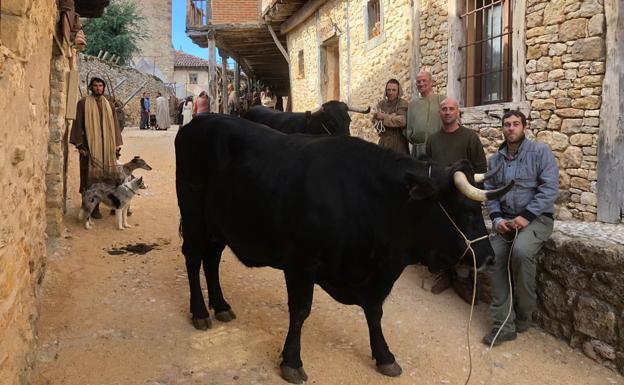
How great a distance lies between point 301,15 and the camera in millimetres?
12969

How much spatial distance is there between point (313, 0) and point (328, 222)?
33.0 ft

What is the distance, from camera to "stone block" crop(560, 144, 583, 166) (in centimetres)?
521

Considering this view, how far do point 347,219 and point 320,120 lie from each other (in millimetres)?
3570

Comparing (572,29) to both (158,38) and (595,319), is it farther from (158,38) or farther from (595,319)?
(158,38)

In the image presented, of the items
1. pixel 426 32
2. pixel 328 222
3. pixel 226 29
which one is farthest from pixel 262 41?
pixel 328 222

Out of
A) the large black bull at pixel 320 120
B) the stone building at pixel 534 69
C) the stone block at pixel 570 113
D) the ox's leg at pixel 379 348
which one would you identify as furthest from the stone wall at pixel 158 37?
the ox's leg at pixel 379 348

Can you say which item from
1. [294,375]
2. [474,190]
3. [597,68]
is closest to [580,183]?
[597,68]

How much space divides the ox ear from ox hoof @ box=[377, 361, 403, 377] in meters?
1.14

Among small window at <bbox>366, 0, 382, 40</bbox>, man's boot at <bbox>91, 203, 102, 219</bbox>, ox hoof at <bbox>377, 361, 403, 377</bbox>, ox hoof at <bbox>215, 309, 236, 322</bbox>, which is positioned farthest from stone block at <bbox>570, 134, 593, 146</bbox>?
man's boot at <bbox>91, 203, 102, 219</bbox>

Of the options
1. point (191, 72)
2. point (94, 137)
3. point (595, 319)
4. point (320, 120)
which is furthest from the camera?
point (191, 72)

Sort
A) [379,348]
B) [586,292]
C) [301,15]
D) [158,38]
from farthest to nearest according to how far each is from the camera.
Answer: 1. [158,38]
2. [301,15]
3. [586,292]
4. [379,348]

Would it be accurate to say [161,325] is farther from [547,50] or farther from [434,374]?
[547,50]

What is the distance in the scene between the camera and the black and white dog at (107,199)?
6.46m

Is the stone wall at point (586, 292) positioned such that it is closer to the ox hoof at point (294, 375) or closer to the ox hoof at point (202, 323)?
the ox hoof at point (294, 375)
